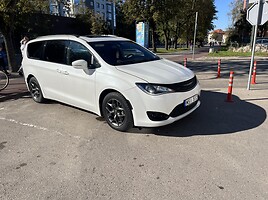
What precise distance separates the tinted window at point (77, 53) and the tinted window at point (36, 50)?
121 cm

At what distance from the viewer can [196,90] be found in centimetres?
434

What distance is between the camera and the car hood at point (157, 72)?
150 inches

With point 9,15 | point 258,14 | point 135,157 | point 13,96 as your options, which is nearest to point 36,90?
point 13,96

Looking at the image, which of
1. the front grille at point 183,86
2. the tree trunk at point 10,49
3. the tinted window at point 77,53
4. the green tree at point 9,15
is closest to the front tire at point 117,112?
the front grille at point 183,86

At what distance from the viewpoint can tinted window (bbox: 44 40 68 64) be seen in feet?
16.2

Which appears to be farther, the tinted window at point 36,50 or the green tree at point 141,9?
the green tree at point 141,9

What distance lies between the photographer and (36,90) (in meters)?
6.09

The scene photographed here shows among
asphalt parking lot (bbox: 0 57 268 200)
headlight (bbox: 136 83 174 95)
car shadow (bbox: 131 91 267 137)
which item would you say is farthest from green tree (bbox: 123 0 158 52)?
headlight (bbox: 136 83 174 95)

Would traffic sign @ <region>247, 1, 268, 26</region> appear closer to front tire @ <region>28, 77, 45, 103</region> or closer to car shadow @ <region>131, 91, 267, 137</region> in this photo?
car shadow @ <region>131, 91, 267, 137</region>

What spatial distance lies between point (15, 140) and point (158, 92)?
9.03ft

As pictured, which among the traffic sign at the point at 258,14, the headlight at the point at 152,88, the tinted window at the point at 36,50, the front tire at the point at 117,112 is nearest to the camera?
the headlight at the point at 152,88

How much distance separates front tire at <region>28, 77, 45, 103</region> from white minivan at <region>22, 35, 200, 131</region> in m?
0.35

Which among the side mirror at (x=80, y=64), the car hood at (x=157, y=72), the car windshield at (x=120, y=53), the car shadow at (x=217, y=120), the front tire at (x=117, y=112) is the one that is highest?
the car windshield at (x=120, y=53)

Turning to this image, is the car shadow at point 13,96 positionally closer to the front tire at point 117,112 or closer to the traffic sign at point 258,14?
the front tire at point 117,112
